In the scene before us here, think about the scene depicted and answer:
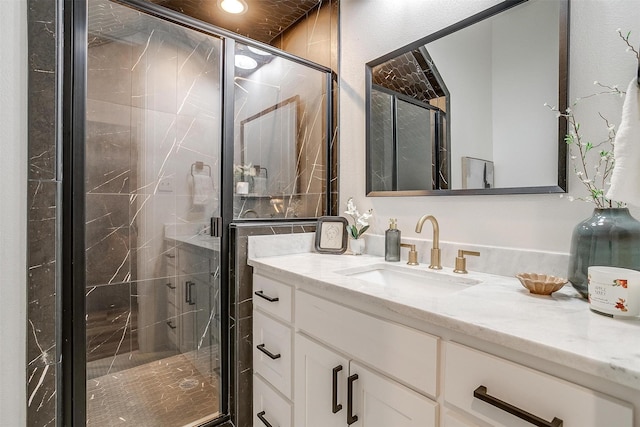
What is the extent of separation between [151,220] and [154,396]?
782 millimetres

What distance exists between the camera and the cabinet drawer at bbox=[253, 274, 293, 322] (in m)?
1.20

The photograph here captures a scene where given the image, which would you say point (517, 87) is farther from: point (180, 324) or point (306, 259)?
point (180, 324)

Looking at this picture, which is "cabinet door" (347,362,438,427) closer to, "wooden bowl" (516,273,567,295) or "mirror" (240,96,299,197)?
"wooden bowl" (516,273,567,295)

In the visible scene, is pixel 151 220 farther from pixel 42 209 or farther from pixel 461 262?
pixel 461 262

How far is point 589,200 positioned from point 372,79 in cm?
113

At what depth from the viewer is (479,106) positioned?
1.21m

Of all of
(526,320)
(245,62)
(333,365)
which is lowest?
(333,365)

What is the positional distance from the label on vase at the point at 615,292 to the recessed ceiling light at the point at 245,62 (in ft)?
5.21

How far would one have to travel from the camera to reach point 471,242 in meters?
1.25

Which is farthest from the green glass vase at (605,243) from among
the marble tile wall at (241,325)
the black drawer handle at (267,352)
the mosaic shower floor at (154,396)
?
A: the mosaic shower floor at (154,396)

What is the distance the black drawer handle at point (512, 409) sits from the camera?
548 millimetres

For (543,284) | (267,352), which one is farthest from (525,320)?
(267,352)

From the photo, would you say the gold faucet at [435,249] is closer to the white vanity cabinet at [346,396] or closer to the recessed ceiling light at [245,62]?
the white vanity cabinet at [346,396]

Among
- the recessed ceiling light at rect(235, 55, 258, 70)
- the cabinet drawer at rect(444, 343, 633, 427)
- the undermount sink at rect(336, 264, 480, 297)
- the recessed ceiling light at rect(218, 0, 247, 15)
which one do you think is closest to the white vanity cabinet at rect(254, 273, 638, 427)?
the cabinet drawer at rect(444, 343, 633, 427)
